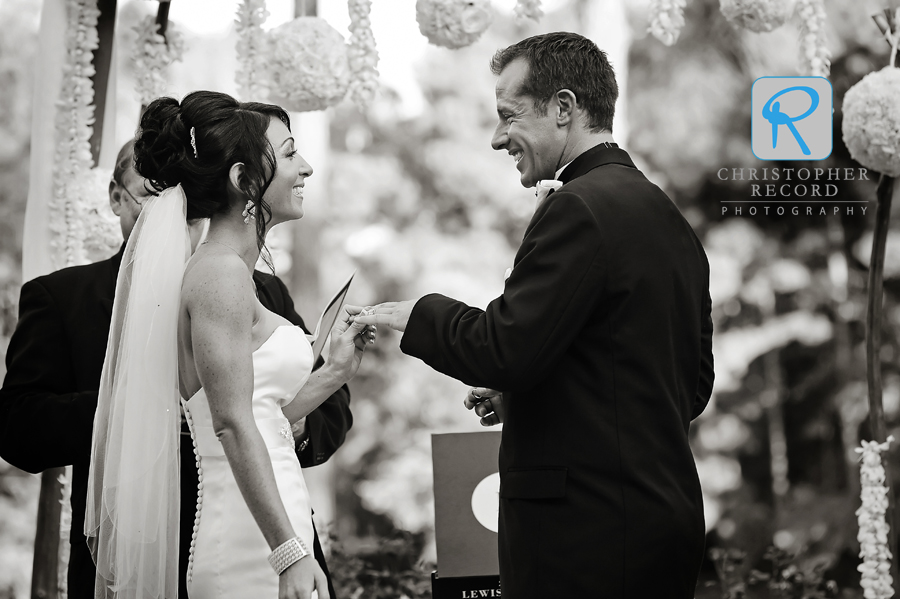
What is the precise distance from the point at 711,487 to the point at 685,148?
1.77m

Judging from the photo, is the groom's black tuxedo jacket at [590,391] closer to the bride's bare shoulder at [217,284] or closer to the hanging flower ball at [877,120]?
the bride's bare shoulder at [217,284]

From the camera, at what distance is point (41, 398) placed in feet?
7.66

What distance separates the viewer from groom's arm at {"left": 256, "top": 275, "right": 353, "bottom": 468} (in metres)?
2.48

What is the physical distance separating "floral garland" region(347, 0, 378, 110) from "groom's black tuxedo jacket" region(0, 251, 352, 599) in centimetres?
139

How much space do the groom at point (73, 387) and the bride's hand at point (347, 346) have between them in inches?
15.1

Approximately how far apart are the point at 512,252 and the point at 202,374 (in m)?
3.07

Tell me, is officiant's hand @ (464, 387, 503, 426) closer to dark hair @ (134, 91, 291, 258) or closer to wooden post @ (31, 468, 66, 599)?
dark hair @ (134, 91, 291, 258)

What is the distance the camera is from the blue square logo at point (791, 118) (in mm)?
4031

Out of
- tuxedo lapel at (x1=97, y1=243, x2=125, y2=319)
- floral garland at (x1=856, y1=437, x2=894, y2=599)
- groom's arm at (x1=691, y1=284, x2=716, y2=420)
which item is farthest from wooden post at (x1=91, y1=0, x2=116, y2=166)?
floral garland at (x1=856, y1=437, x2=894, y2=599)

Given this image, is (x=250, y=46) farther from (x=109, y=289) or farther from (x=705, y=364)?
(x=705, y=364)

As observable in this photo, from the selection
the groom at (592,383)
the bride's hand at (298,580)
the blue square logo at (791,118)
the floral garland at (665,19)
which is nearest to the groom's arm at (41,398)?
the bride's hand at (298,580)

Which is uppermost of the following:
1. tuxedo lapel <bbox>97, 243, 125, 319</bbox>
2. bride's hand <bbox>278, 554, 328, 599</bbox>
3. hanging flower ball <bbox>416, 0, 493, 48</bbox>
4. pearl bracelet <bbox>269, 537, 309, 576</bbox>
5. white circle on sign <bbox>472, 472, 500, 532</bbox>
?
hanging flower ball <bbox>416, 0, 493, 48</bbox>

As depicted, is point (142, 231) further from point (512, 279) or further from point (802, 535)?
point (802, 535)

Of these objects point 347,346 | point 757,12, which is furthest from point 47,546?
point 757,12
